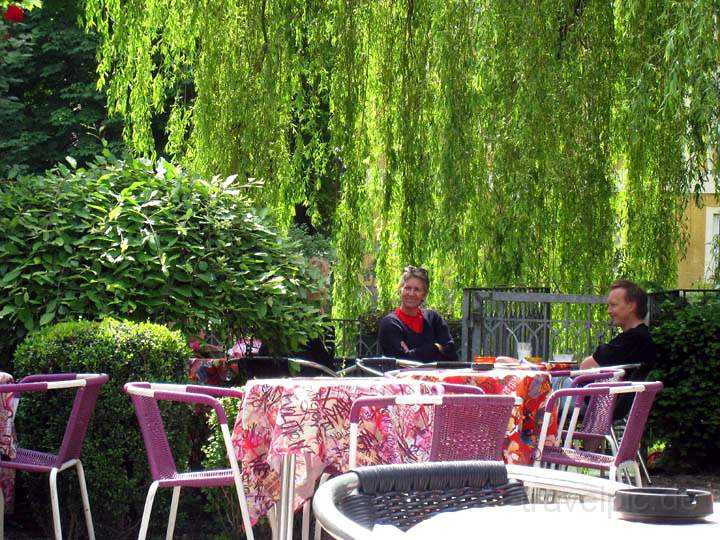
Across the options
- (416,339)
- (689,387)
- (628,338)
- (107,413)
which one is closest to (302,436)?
(107,413)

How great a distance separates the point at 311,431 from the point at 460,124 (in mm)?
6720

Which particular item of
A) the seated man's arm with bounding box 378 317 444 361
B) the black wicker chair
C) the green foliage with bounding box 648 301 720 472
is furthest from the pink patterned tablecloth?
the green foliage with bounding box 648 301 720 472

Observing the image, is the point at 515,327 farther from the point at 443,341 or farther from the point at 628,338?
the point at 628,338

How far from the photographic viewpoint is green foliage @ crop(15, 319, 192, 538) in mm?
5875

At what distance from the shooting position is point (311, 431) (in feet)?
14.7

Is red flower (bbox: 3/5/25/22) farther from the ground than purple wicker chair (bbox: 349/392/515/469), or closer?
farther from the ground

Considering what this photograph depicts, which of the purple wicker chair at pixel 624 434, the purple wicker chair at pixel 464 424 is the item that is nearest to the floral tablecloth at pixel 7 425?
the purple wicker chair at pixel 464 424

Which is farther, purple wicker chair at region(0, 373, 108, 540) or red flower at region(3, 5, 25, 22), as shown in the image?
red flower at region(3, 5, 25, 22)

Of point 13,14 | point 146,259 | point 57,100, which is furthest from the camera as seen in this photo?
point 57,100

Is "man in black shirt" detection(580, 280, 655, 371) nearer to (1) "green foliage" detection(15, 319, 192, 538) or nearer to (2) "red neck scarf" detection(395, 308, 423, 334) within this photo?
(2) "red neck scarf" detection(395, 308, 423, 334)

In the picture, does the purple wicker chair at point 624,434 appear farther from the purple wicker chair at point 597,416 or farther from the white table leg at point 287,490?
the white table leg at point 287,490

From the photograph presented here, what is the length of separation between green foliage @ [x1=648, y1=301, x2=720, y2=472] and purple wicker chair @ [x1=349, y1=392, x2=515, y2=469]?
451cm

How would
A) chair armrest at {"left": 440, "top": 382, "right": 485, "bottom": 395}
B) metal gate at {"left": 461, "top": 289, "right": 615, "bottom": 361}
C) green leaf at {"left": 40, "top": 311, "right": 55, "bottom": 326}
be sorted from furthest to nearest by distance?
metal gate at {"left": 461, "top": 289, "right": 615, "bottom": 361}, green leaf at {"left": 40, "top": 311, "right": 55, "bottom": 326}, chair armrest at {"left": 440, "top": 382, "right": 485, "bottom": 395}

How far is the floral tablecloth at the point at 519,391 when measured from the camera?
572 centimetres
